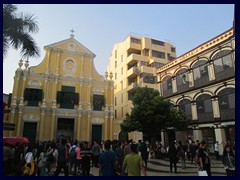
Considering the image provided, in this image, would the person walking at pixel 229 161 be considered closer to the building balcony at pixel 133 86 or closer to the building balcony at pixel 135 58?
the building balcony at pixel 133 86

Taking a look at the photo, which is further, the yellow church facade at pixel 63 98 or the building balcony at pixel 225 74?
the yellow church facade at pixel 63 98

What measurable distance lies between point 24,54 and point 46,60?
13722 millimetres

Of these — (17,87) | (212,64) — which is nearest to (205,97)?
(212,64)

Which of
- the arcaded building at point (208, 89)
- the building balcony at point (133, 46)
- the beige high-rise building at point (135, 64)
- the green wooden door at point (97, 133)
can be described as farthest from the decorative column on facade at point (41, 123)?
the building balcony at point (133, 46)

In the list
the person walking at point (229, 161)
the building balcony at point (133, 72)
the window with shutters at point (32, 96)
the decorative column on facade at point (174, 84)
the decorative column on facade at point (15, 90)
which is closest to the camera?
the person walking at point (229, 161)

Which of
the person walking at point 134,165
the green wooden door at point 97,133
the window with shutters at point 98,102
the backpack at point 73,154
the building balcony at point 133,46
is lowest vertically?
the backpack at point 73,154

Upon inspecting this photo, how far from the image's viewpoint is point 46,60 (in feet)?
82.0

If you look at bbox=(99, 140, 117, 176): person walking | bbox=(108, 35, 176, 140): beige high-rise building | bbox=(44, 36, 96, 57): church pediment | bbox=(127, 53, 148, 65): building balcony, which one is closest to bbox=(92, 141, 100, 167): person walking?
bbox=(99, 140, 117, 176): person walking

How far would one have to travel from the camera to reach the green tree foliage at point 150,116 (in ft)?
55.1

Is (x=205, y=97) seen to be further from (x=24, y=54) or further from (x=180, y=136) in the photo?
(x=24, y=54)

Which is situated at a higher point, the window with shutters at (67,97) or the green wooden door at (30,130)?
the window with shutters at (67,97)

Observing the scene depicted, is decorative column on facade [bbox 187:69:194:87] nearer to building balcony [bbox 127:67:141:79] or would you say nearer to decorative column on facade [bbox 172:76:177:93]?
decorative column on facade [bbox 172:76:177:93]

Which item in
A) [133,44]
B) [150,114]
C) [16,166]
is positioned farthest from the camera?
[133,44]

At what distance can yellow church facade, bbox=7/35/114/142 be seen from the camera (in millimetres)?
22234
